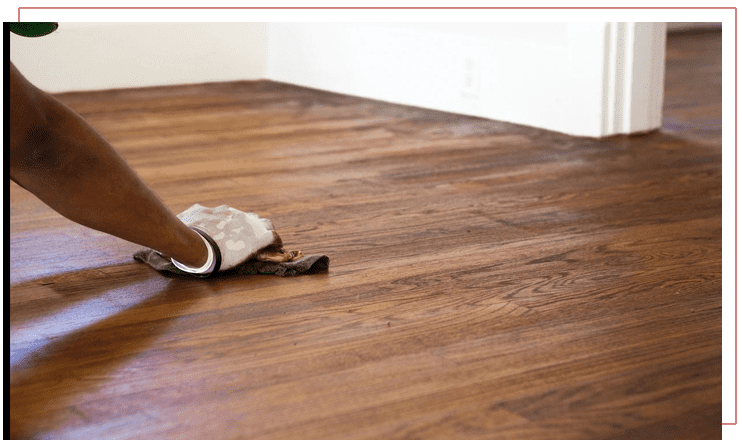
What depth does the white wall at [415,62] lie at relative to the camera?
242cm

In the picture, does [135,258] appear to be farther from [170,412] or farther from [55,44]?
[55,44]

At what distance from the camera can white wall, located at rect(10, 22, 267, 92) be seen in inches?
136

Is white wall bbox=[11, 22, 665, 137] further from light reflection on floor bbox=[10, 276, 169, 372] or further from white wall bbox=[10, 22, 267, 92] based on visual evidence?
light reflection on floor bbox=[10, 276, 169, 372]

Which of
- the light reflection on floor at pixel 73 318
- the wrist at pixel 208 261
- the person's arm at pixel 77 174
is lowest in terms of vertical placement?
the light reflection on floor at pixel 73 318

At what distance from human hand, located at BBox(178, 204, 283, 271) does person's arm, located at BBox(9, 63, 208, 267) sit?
8 centimetres

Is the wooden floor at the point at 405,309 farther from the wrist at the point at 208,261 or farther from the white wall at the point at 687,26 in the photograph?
the white wall at the point at 687,26

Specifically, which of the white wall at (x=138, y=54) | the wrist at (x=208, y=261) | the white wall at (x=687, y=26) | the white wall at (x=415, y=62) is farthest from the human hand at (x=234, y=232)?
the white wall at (x=687, y=26)

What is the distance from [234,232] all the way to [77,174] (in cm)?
27

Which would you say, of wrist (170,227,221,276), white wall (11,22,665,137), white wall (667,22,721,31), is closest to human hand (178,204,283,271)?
wrist (170,227,221,276)

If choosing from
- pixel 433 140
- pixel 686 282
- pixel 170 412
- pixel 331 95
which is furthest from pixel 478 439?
pixel 331 95

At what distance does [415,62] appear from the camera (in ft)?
9.82

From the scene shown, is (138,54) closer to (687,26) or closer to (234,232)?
(234,232)

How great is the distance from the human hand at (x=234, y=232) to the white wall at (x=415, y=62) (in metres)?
1.32

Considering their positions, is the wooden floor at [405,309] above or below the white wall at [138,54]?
below
